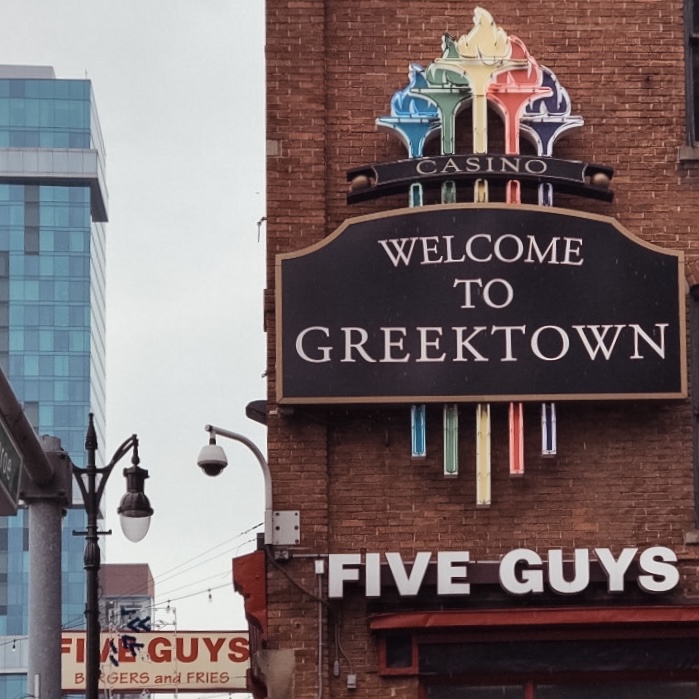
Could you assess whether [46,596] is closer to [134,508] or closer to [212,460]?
[212,460]

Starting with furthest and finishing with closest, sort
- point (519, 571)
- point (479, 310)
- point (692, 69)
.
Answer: point (692, 69)
point (479, 310)
point (519, 571)

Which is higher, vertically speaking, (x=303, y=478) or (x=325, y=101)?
(x=325, y=101)

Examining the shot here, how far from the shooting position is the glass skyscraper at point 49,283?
168 metres

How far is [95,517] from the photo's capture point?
2173 cm

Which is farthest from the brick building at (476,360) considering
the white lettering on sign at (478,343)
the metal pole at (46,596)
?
the metal pole at (46,596)

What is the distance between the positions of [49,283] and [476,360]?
156632 mm

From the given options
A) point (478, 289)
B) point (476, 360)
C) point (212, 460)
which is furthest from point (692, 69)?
point (212, 460)

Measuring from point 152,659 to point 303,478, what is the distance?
17.3 meters

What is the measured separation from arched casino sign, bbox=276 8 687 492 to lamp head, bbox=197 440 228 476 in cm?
95

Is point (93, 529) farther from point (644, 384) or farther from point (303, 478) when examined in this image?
point (644, 384)

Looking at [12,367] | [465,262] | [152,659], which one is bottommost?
[152,659]

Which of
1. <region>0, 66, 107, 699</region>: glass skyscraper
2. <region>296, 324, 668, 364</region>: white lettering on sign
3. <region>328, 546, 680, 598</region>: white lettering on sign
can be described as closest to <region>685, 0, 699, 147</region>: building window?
<region>296, 324, 668, 364</region>: white lettering on sign

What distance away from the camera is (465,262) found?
779 inches

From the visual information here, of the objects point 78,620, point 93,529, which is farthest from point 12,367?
point 93,529
